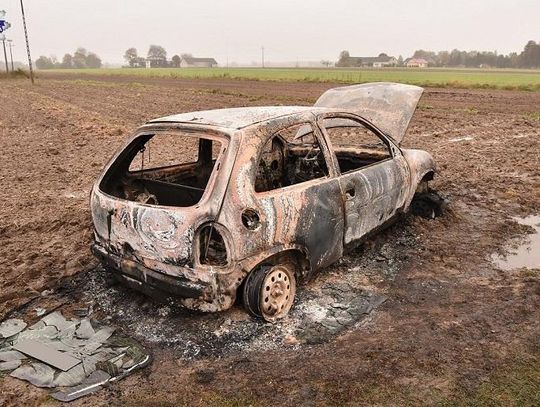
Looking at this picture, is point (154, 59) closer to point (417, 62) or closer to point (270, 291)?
point (417, 62)

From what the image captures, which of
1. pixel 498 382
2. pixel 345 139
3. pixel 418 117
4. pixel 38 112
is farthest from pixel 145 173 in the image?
pixel 38 112

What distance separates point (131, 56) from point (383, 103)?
156 meters

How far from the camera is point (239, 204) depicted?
353 centimetres

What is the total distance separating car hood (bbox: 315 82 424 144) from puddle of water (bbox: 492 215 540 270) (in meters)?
1.88

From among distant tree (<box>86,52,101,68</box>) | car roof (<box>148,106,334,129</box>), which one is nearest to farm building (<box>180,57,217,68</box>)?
distant tree (<box>86,52,101,68</box>)

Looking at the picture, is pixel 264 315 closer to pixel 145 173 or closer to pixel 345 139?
pixel 145 173

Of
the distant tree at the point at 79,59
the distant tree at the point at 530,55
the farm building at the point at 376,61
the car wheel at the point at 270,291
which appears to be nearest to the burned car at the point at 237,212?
the car wheel at the point at 270,291

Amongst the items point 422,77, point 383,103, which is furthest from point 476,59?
point 383,103

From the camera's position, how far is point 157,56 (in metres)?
148

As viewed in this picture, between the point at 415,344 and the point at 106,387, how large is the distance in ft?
7.40

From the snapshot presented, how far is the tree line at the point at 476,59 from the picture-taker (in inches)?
3570

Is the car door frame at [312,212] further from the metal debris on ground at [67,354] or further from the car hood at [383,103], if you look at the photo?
the car hood at [383,103]

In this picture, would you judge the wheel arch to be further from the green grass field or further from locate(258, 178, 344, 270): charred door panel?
the green grass field

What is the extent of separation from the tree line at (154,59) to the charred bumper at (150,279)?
15020cm
